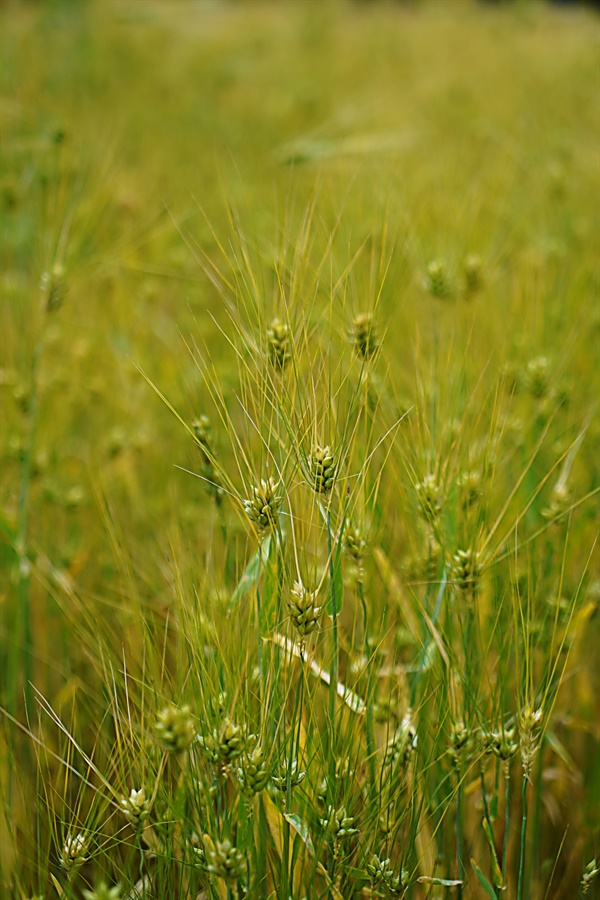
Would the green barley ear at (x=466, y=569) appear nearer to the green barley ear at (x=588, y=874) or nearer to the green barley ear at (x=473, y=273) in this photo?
the green barley ear at (x=588, y=874)

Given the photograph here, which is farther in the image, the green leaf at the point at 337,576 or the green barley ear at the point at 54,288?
the green barley ear at the point at 54,288

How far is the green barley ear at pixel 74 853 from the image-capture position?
22.1 inches

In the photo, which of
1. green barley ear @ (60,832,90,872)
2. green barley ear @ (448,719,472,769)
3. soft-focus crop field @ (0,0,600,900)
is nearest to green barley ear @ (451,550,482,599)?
soft-focus crop field @ (0,0,600,900)

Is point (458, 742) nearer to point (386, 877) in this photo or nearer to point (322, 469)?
point (386, 877)

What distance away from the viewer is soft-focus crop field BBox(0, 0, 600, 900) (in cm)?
58

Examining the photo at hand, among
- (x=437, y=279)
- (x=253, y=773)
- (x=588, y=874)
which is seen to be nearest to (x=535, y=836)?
(x=588, y=874)

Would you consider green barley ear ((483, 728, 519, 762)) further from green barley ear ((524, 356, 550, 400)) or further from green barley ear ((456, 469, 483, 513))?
green barley ear ((524, 356, 550, 400))

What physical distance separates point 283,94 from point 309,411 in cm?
309

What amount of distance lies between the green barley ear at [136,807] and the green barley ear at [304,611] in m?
0.16

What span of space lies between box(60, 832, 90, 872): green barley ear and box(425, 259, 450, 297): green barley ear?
81 centimetres

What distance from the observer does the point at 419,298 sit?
52.9 inches

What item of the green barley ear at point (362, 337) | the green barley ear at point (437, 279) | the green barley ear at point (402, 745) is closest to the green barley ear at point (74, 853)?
the green barley ear at point (402, 745)

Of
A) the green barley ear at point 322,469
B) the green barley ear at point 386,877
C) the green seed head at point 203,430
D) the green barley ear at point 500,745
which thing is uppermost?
the green barley ear at point 322,469

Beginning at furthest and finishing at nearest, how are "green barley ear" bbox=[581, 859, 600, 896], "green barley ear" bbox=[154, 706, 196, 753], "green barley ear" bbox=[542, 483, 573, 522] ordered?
"green barley ear" bbox=[542, 483, 573, 522] < "green barley ear" bbox=[581, 859, 600, 896] < "green barley ear" bbox=[154, 706, 196, 753]
